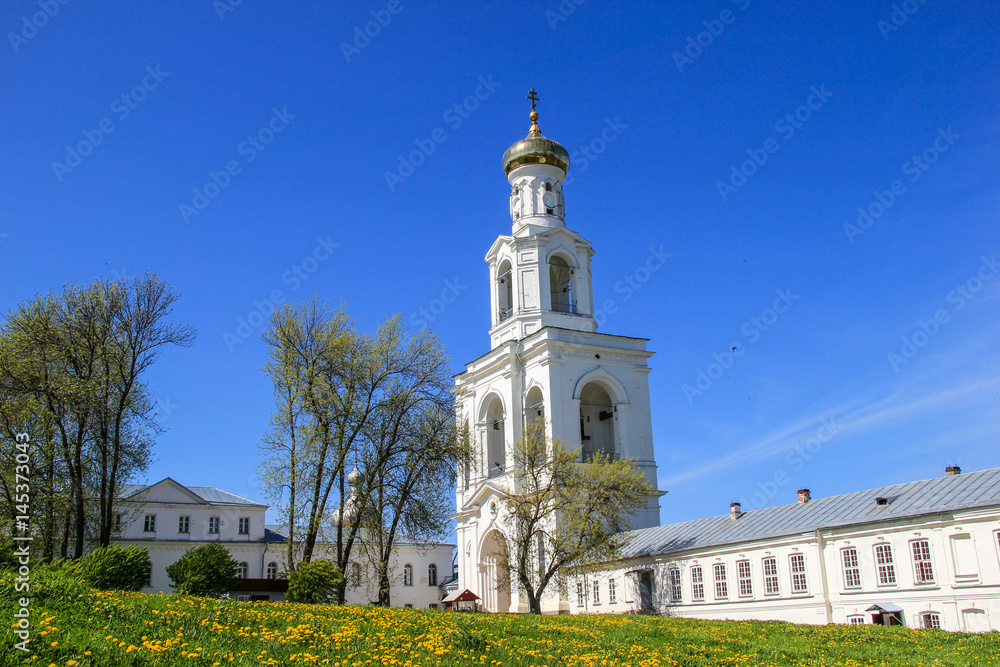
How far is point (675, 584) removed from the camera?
3291cm

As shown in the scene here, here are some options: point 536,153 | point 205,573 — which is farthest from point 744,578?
point 536,153

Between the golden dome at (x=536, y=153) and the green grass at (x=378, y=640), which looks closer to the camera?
the green grass at (x=378, y=640)

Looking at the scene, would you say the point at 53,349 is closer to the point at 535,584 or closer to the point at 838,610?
the point at 535,584

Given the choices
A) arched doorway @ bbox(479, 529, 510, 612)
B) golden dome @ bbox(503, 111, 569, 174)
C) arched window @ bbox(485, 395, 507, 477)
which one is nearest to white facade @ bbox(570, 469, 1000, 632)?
arched doorway @ bbox(479, 529, 510, 612)

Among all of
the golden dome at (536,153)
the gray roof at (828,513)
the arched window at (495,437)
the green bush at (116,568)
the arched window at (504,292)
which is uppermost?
the golden dome at (536,153)

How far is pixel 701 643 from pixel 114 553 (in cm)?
1498

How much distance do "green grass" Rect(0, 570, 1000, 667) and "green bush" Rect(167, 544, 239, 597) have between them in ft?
17.6

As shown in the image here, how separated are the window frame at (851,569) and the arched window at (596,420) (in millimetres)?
15820

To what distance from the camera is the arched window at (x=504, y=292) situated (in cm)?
4454

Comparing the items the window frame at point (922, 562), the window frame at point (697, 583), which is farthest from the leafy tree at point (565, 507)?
the window frame at point (922, 562)

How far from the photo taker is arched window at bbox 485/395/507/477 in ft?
141

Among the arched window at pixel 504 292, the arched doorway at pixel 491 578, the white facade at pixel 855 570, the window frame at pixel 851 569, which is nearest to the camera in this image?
the white facade at pixel 855 570

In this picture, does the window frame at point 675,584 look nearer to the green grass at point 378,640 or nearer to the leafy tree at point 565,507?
the leafy tree at point 565,507

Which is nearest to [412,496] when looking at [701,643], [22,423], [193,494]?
[22,423]
